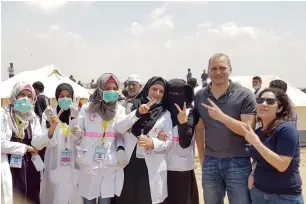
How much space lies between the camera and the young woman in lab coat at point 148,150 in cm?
318

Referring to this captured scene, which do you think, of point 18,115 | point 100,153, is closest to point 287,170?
point 100,153

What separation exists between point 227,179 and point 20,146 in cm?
211

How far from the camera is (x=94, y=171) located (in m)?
3.23

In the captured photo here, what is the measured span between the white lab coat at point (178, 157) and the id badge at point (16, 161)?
1.56 metres

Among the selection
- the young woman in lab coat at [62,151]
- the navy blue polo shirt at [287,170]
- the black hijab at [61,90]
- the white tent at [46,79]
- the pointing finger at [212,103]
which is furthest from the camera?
the white tent at [46,79]

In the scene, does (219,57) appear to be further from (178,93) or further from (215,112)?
(178,93)

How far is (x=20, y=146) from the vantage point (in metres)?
3.27

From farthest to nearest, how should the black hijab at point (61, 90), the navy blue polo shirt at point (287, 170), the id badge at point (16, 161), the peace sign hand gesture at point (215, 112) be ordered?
the black hijab at point (61, 90), the id badge at point (16, 161), the peace sign hand gesture at point (215, 112), the navy blue polo shirt at point (287, 170)

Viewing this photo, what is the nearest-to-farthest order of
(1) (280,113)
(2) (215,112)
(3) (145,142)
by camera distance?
1. (1) (280,113)
2. (2) (215,112)
3. (3) (145,142)

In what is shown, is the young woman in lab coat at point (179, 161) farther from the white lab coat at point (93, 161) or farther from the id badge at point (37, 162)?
the id badge at point (37, 162)

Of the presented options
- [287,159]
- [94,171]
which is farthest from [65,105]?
[287,159]

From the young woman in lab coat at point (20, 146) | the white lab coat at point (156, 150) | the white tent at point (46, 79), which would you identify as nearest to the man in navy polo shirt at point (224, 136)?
the white lab coat at point (156, 150)

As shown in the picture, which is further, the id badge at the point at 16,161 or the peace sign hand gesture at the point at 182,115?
the id badge at the point at 16,161

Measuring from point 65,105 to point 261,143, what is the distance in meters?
2.05
